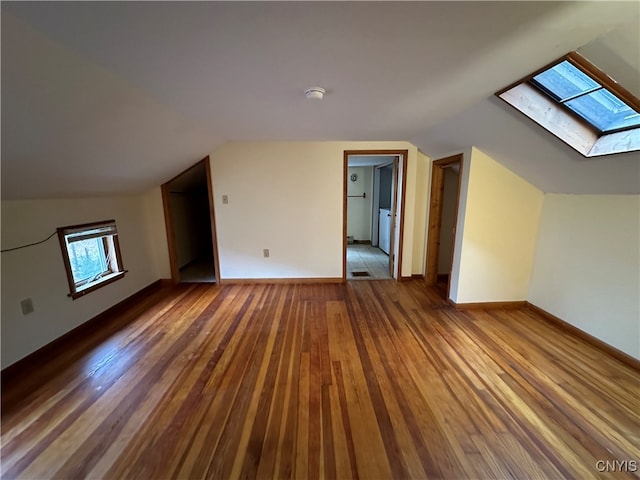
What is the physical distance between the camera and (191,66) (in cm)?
135

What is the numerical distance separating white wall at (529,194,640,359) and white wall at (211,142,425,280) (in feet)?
4.92

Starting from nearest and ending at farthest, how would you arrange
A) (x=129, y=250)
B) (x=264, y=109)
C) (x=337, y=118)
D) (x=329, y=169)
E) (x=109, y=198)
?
(x=264, y=109) < (x=337, y=118) < (x=109, y=198) < (x=129, y=250) < (x=329, y=169)

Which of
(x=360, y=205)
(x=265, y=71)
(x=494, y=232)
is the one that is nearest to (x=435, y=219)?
(x=494, y=232)

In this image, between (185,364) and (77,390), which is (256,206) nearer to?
(185,364)

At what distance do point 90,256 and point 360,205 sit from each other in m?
5.30

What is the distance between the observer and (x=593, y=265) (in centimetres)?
222

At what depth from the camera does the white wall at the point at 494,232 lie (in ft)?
8.70

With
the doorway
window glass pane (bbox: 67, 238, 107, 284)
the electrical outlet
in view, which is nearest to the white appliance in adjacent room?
the doorway

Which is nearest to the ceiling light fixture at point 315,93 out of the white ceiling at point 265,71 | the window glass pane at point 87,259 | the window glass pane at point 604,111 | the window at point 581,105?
the white ceiling at point 265,71

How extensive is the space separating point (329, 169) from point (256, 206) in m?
1.14

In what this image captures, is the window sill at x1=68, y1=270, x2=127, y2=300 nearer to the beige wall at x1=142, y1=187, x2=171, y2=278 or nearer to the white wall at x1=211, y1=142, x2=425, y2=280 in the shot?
the beige wall at x1=142, y1=187, x2=171, y2=278

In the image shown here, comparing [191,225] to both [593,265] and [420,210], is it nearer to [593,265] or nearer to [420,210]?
[420,210]

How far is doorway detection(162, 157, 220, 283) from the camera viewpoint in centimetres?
365

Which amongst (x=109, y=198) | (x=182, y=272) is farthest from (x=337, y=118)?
(x=182, y=272)
